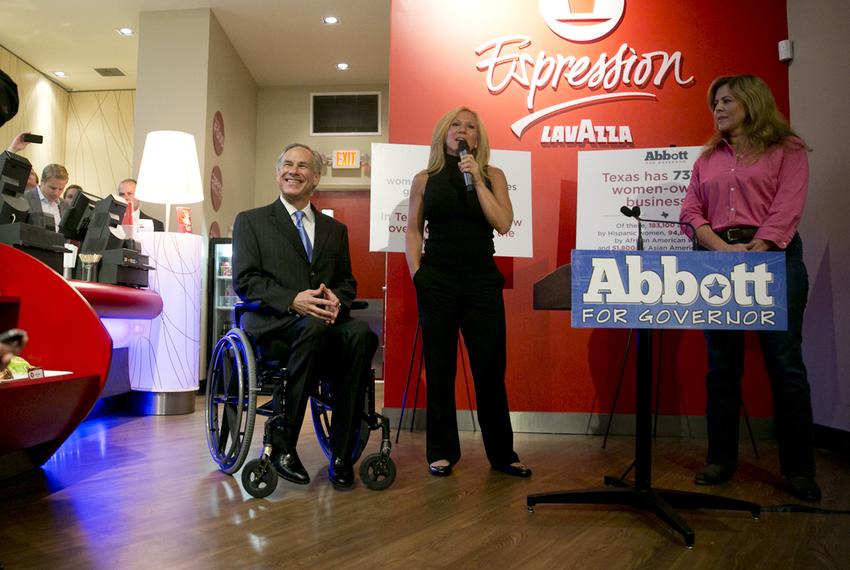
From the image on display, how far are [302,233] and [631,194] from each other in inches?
68.3

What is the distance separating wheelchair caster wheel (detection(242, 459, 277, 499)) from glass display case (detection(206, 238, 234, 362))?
4.03 meters

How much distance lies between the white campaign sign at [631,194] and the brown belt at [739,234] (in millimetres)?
838

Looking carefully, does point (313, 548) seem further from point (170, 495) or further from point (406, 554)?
point (170, 495)

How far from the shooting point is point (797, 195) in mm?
2227

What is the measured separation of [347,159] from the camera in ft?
24.0

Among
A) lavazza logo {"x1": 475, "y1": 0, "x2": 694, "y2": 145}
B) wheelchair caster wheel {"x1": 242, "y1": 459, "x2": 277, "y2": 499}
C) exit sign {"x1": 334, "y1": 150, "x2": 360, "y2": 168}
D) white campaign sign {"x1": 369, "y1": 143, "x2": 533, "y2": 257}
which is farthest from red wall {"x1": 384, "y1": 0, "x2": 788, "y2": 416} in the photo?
exit sign {"x1": 334, "y1": 150, "x2": 360, "y2": 168}

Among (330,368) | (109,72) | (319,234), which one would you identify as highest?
(109,72)

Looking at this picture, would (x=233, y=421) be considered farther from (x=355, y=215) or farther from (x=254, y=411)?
(x=355, y=215)

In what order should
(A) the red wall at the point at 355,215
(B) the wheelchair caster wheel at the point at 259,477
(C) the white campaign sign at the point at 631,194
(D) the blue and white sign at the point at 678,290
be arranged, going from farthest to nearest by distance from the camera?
(A) the red wall at the point at 355,215, (C) the white campaign sign at the point at 631,194, (B) the wheelchair caster wheel at the point at 259,477, (D) the blue and white sign at the point at 678,290

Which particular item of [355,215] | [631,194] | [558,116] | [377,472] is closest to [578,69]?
[558,116]

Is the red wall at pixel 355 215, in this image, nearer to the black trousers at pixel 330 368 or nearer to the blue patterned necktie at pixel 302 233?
the blue patterned necktie at pixel 302 233

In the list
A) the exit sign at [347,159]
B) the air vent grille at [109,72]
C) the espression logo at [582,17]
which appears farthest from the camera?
the exit sign at [347,159]

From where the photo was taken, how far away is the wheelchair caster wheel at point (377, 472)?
210cm

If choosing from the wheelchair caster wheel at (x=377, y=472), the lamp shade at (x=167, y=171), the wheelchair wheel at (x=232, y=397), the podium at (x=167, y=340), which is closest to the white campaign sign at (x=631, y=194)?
the wheelchair caster wheel at (x=377, y=472)
